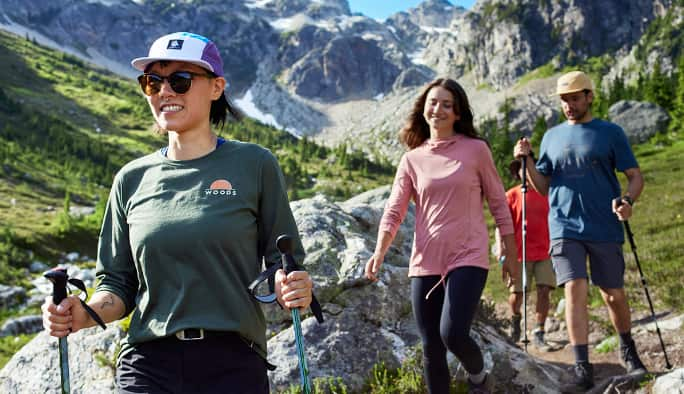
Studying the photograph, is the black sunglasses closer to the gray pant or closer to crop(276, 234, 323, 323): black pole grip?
crop(276, 234, 323, 323): black pole grip

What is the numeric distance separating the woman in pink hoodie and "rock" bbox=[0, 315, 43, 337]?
27027mm

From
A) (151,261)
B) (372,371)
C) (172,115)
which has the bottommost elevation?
(372,371)

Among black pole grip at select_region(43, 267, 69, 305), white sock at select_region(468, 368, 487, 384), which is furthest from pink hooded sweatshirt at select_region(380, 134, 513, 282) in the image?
black pole grip at select_region(43, 267, 69, 305)

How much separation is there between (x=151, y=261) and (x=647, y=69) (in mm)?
184602

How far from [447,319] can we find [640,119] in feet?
239

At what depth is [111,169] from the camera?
448 ft

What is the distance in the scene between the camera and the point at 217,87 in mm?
3531

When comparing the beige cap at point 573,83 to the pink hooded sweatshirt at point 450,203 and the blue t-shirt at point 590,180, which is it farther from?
the pink hooded sweatshirt at point 450,203

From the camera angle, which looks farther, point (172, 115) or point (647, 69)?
point (647, 69)

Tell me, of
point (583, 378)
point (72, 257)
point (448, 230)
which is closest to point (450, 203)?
point (448, 230)

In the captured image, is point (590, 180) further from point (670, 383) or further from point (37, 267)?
point (37, 267)

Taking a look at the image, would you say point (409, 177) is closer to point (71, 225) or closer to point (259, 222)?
point (259, 222)

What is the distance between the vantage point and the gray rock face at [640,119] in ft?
218

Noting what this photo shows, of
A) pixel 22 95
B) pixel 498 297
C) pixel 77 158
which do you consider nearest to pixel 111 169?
pixel 77 158
